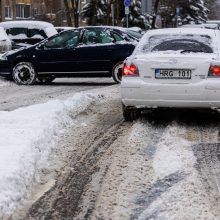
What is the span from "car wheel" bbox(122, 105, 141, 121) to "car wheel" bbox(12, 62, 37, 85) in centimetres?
650

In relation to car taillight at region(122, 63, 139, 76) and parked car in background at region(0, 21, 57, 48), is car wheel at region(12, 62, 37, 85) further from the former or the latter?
car taillight at region(122, 63, 139, 76)

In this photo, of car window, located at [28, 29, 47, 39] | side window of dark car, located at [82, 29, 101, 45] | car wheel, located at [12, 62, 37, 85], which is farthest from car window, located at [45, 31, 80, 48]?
car window, located at [28, 29, 47, 39]

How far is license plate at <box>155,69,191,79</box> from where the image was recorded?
26.2 ft

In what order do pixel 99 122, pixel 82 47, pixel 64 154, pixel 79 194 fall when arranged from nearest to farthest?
pixel 79 194 < pixel 64 154 < pixel 99 122 < pixel 82 47

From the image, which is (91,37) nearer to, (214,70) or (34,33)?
(34,33)

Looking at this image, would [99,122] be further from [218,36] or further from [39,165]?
[39,165]

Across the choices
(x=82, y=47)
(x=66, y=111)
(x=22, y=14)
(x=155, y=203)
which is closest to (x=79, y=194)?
(x=155, y=203)

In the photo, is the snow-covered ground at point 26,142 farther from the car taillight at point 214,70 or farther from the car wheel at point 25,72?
the car wheel at point 25,72

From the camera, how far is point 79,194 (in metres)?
5.14

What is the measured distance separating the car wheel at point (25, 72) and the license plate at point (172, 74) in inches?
287

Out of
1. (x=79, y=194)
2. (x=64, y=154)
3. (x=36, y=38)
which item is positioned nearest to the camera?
(x=79, y=194)

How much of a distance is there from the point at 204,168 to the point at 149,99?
7.96ft

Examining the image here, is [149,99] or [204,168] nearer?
[204,168]

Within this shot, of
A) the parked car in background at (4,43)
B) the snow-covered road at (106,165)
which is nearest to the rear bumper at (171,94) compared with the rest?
the snow-covered road at (106,165)
